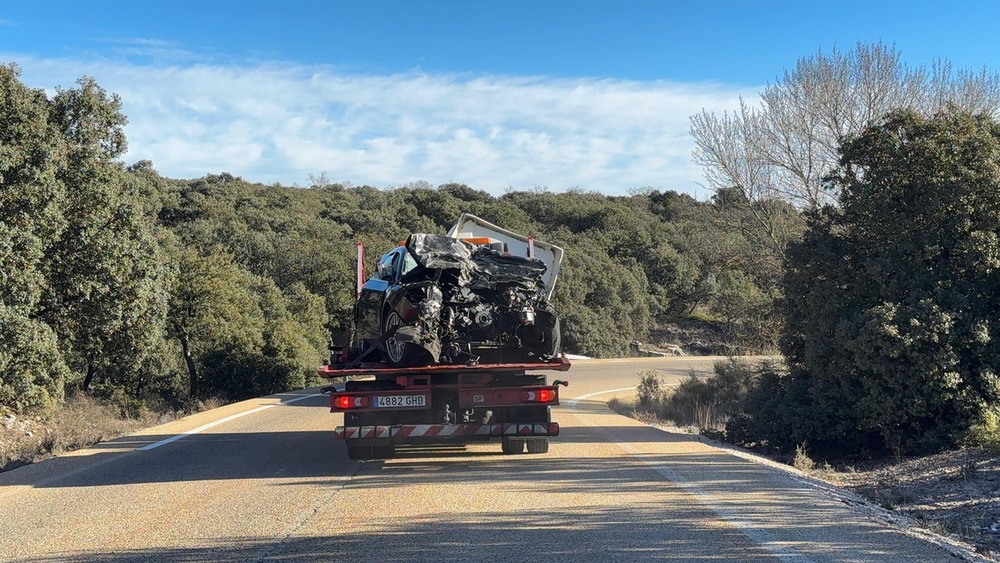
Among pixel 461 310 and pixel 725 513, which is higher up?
pixel 461 310

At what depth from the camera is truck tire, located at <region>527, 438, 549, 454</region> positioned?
34.9 feet

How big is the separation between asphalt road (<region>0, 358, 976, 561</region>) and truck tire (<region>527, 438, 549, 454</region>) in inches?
9.6

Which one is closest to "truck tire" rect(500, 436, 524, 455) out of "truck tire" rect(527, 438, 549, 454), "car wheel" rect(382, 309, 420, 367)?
"truck tire" rect(527, 438, 549, 454)

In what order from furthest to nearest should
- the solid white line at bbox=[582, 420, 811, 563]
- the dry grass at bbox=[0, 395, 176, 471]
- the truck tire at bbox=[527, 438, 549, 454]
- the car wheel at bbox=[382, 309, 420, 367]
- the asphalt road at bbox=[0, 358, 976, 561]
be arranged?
the dry grass at bbox=[0, 395, 176, 471] → the truck tire at bbox=[527, 438, 549, 454] → the car wheel at bbox=[382, 309, 420, 367] → the asphalt road at bbox=[0, 358, 976, 561] → the solid white line at bbox=[582, 420, 811, 563]

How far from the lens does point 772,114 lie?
21812 mm

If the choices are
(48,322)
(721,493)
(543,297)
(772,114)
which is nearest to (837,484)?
(721,493)

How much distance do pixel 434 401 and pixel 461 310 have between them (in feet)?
3.68

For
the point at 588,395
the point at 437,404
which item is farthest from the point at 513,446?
the point at 588,395

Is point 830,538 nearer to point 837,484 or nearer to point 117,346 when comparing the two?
point 837,484

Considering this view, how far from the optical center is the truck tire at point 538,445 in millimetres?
10641

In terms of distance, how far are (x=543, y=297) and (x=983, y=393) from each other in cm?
618

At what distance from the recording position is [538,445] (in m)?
10.7

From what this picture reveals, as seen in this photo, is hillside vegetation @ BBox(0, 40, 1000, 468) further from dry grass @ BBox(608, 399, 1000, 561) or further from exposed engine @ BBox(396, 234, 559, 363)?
exposed engine @ BBox(396, 234, 559, 363)

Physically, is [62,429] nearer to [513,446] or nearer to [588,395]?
[513,446]
